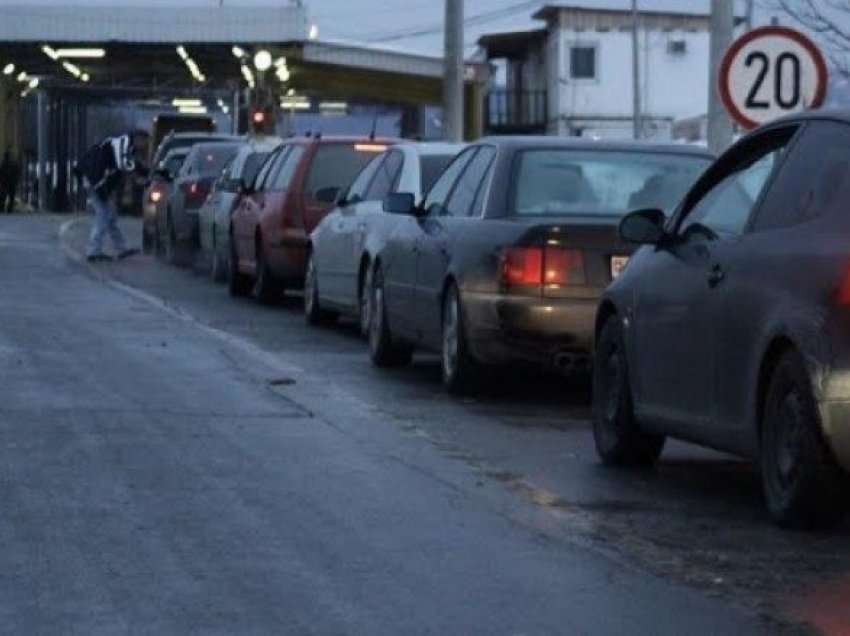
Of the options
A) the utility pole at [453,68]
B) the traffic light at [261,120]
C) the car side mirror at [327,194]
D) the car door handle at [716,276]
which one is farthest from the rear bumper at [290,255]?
the traffic light at [261,120]

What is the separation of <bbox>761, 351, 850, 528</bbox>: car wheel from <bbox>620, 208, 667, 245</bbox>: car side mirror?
1.56 m

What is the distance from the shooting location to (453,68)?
35.1m

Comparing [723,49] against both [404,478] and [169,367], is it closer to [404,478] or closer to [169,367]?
[169,367]

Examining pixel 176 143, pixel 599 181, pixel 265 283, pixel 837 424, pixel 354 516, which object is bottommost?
pixel 354 516

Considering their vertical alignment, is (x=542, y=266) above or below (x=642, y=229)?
below

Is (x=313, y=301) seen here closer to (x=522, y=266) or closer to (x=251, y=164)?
(x=522, y=266)

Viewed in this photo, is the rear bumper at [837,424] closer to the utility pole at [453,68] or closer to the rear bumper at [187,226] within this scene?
the rear bumper at [187,226]

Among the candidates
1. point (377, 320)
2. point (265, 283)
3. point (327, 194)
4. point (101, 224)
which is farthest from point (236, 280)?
point (377, 320)

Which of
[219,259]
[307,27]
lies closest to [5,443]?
[219,259]

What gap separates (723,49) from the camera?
741 inches

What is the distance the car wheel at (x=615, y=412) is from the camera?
11.2m

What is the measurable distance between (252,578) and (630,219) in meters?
3.45

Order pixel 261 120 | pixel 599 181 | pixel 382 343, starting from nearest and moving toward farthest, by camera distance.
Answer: pixel 599 181 → pixel 382 343 → pixel 261 120

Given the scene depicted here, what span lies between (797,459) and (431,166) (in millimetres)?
9193
